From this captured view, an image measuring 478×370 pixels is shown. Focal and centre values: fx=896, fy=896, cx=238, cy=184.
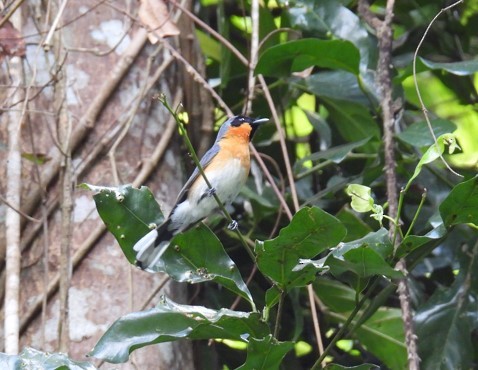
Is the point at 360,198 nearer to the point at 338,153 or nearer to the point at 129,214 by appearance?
the point at 129,214

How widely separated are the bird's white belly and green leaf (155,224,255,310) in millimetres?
381

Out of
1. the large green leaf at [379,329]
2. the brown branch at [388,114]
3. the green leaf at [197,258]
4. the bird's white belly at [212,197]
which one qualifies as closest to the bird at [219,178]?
the bird's white belly at [212,197]

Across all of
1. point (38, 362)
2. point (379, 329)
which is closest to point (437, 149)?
point (38, 362)

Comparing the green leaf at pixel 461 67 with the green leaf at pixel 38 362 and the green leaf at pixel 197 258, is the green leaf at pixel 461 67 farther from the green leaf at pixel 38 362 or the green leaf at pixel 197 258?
the green leaf at pixel 38 362

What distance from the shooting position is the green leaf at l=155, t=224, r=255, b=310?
217 cm

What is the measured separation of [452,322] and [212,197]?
0.91 m

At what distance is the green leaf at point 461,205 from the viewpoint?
1940 mm

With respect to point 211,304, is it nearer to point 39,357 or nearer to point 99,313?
point 99,313

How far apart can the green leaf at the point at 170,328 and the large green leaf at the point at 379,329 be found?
1230 mm

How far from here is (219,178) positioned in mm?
2951

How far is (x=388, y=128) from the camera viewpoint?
295cm

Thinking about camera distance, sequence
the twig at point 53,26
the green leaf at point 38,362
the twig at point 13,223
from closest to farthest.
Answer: the green leaf at point 38,362
the twig at point 13,223
the twig at point 53,26

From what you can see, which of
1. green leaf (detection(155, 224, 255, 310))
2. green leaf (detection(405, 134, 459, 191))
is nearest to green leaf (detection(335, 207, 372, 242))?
green leaf (detection(155, 224, 255, 310))

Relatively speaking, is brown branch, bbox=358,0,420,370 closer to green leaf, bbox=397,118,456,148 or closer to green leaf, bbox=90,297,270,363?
green leaf, bbox=397,118,456,148
